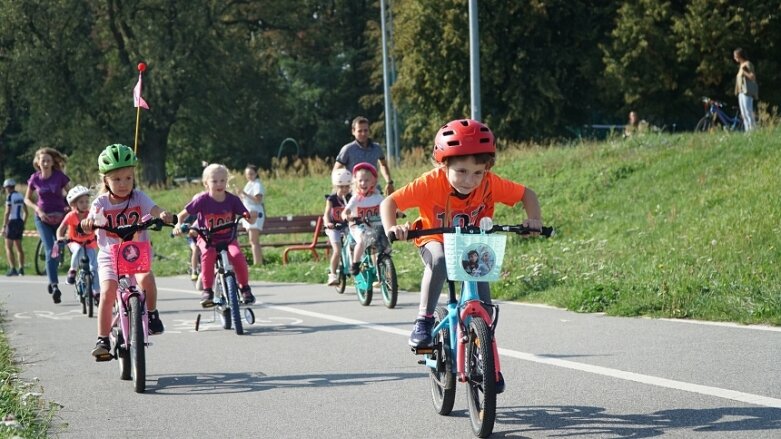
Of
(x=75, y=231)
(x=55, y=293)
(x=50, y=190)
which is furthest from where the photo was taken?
(x=50, y=190)

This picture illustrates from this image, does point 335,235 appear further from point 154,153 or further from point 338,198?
point 154,153

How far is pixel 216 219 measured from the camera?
482 inches

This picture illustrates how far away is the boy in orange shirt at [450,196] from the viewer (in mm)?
6840

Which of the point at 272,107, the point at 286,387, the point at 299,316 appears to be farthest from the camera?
the point at 272,107

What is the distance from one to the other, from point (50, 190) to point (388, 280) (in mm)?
5920

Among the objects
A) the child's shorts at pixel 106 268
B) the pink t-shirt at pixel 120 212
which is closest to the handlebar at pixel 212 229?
the pink t-shirt at pixel 120 212

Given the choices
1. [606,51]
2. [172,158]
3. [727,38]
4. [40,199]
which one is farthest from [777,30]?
[172,158]

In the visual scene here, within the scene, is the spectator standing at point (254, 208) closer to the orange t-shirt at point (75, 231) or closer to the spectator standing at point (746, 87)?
the orange t-shirt at point (75, 231)

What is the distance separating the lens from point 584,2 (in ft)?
139

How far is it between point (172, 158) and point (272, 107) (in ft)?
59.0

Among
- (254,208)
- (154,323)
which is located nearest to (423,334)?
(154,323)

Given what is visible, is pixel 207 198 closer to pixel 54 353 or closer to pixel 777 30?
pixel 54 353

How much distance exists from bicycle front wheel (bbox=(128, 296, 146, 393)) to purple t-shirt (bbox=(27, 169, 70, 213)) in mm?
8922

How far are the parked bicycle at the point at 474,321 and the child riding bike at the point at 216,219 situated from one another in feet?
18.5
